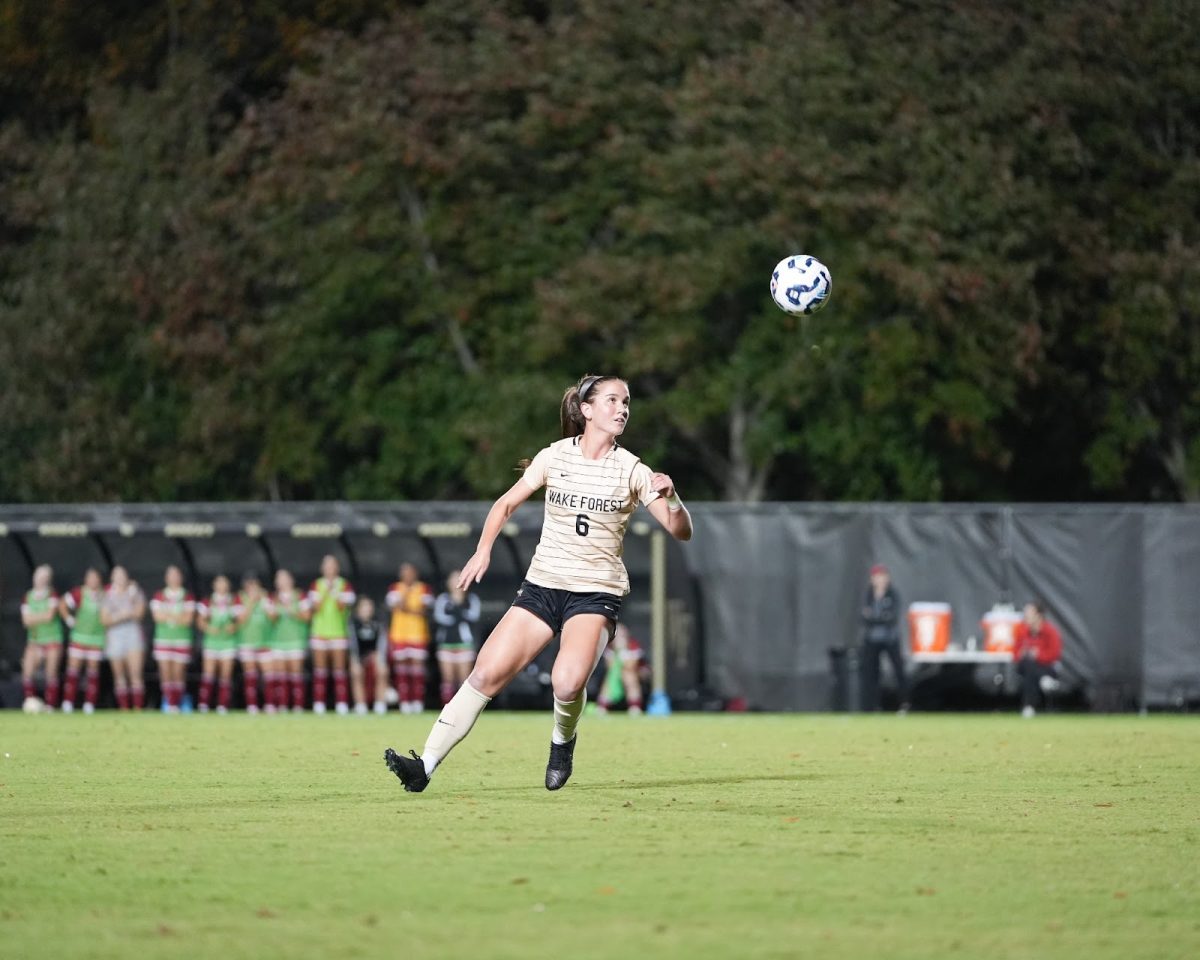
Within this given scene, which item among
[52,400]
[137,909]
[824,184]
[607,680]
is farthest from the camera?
[52,400]

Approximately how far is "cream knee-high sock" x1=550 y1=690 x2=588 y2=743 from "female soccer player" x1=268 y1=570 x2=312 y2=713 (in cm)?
1494

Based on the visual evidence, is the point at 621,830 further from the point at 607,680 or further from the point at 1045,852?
the point at 607,680

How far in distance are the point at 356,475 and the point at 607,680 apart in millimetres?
13375

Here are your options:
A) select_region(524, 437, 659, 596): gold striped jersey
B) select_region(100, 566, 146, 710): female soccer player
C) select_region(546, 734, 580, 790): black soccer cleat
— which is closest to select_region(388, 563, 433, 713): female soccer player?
select_region(100, 566, 146, 710): female soccer player

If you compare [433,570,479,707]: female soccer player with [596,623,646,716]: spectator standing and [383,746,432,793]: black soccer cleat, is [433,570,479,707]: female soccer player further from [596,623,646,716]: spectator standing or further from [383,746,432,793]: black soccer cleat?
[383,746,432,793]: black soccer cleat

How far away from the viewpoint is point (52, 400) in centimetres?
3906

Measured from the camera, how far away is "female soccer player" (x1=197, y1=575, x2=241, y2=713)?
2675cm

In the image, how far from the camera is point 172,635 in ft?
87.4

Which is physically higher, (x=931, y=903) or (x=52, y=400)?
(x=52, y=400)

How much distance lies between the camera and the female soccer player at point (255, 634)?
87.8 feet

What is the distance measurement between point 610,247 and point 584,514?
25.1m

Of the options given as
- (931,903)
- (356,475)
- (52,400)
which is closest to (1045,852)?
(931,903)

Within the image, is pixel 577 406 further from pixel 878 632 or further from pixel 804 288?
pixel 878 632

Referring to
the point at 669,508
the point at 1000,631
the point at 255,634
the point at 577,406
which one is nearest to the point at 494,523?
the point at 577,406
